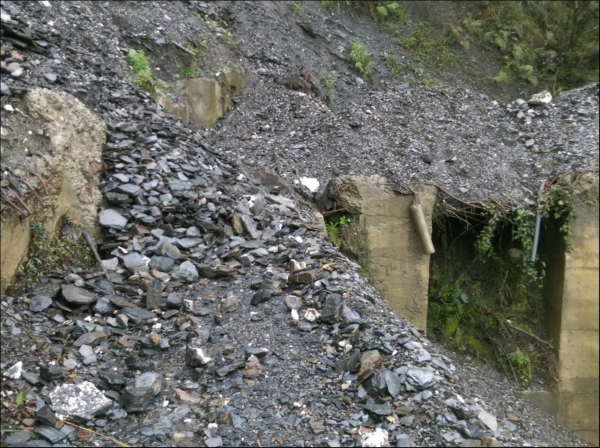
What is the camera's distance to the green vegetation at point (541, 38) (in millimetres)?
10719

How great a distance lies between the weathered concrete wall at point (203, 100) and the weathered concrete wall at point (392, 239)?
1.79 meters

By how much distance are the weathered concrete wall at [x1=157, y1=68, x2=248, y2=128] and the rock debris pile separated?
110cm

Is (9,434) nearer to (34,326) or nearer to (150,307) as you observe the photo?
(34,326)

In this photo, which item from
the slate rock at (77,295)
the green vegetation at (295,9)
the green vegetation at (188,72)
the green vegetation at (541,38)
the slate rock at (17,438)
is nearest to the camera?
the slate rock at (17,438)

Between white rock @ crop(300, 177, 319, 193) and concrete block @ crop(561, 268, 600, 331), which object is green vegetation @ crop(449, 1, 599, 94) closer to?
concrete block @ crop(561, 268, 600, 331)

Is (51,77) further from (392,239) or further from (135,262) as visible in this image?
(392,239)

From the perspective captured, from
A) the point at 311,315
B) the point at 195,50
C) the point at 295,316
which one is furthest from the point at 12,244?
the point at 195,50

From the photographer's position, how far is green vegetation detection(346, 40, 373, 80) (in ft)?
32.3

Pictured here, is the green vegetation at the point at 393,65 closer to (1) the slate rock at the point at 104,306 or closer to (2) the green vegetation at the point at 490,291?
(2) the green vegetation at the point at 490,291

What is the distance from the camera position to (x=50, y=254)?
435 centimetres

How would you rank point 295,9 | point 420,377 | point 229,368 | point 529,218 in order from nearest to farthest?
point 420,377 < point 229,368 < point 529,218 < point 295,9

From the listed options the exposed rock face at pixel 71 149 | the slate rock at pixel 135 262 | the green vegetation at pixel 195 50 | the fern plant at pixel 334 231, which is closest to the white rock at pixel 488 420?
the slate rock at pixel 135 262

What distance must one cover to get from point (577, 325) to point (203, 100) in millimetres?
5544

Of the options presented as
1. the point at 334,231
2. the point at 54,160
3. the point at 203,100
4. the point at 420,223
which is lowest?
the point at 334,231
